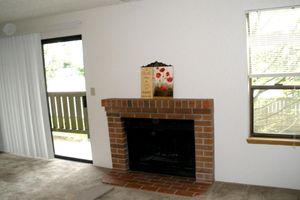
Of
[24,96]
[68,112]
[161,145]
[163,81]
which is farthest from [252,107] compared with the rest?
[24,96]

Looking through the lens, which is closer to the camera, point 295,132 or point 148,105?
point 295,132

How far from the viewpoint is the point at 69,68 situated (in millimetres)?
4430

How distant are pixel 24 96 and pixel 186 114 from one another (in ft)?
9.42

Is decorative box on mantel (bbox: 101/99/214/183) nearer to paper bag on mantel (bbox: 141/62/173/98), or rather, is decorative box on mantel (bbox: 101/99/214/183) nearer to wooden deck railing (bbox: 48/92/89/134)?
paper bag on mantel (bbox: 141/62/173/98)

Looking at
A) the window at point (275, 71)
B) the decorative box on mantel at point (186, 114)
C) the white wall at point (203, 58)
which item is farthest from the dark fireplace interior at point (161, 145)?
the window at point (275, 71)

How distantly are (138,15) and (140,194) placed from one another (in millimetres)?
2208

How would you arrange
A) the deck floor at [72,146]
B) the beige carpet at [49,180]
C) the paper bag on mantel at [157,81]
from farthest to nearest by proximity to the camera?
1. the deck floor at [72,146]
2. the paper bag on mantel at [157,81]
3. the beige carpet at [49,180]

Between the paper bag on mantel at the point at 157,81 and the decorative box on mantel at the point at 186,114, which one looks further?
the paper bag on mantel at the point at 157,81

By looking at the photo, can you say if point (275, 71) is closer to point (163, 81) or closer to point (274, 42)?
point (274, 42)

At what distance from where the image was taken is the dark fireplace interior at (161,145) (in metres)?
3.21

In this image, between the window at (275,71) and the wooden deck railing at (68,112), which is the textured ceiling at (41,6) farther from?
the window at (275,71)

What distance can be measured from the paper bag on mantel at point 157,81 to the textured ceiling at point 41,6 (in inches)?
37.1

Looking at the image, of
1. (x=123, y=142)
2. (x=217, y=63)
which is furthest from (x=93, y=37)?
(x=217, y=63)

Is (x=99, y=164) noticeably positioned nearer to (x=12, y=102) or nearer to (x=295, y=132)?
(x=12, y=102)
